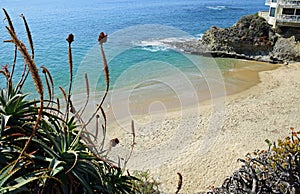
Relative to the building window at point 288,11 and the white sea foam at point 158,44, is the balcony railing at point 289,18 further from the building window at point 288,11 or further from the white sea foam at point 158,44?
the white sea foam at point 158,44

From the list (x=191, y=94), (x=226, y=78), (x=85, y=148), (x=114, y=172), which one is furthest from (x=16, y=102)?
(x=226, y=78)

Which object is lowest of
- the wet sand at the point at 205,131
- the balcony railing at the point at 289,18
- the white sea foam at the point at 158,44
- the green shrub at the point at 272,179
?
the wet sand at the point at 205,131

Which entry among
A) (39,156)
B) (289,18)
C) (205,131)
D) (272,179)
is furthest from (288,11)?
(39,156)

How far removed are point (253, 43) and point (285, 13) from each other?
4.86 meters

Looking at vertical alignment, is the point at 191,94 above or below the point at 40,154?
below

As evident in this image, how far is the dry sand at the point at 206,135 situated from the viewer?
897cm

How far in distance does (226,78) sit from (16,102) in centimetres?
2043

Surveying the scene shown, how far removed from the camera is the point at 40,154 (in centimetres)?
186

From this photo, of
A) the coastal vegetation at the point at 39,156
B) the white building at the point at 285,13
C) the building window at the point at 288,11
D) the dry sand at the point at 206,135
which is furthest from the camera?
the building window at the point at 288,11

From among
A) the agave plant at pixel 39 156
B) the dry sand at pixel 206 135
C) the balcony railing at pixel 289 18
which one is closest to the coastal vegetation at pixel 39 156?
the agave plant at pixel 39 156

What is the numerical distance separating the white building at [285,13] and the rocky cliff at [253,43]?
80cm

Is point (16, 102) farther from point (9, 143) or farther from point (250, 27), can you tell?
point (250, 27)

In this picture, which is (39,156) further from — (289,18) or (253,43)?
(289,18)

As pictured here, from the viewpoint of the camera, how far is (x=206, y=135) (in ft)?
38.6
